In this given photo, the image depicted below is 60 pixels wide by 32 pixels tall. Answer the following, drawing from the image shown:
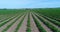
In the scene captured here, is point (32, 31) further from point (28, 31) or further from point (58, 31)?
point (58, 31)

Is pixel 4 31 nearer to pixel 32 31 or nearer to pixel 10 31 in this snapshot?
pixel 10 31

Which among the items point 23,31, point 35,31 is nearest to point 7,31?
point 23,31

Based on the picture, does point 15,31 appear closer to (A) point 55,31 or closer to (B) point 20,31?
(B) point 20,31

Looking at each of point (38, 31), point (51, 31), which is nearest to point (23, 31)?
point (38, 31)

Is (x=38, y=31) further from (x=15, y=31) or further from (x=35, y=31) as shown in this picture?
(x=15, y=31)

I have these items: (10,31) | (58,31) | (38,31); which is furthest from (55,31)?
(10,31)

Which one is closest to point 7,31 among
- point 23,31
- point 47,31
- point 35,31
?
point 23,31
